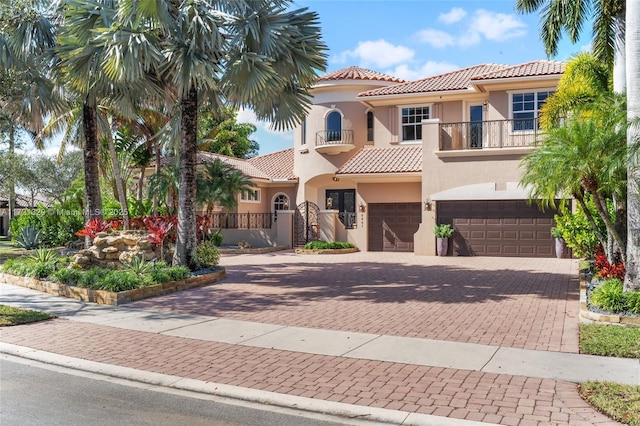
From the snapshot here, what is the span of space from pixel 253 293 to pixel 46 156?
4223cm

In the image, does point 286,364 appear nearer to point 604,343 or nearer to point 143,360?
point 143,360

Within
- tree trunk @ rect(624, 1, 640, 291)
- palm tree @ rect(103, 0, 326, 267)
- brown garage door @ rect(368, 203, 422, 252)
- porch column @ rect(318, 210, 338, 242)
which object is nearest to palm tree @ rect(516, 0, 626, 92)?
tree trunk @ rect(624, 1, 640, 291)

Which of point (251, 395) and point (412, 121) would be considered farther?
point (412, 121)

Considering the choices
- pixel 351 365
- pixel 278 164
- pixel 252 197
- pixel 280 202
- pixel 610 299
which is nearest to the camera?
pixel 351 365

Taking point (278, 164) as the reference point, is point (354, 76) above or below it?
above

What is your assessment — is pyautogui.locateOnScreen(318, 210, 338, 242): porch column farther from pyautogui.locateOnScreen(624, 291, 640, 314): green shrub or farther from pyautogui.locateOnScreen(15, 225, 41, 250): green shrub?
pyautogui.locateOnScreen(624, 291, 640, 314): green shrub

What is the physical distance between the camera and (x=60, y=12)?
712 inches

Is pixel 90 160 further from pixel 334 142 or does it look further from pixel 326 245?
pixel 334 142

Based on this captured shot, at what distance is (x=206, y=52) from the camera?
15.1m

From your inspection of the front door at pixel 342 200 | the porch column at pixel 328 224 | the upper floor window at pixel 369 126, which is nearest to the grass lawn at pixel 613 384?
the porch column at pixel 328 224

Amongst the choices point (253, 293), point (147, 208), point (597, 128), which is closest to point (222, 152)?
point (147, 208)

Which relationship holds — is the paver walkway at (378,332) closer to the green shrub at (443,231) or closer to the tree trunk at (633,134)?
the tree trunk at (633,134)

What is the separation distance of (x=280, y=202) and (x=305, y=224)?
4.36 meters

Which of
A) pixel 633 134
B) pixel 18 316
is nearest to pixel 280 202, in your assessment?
pixel 18 316
